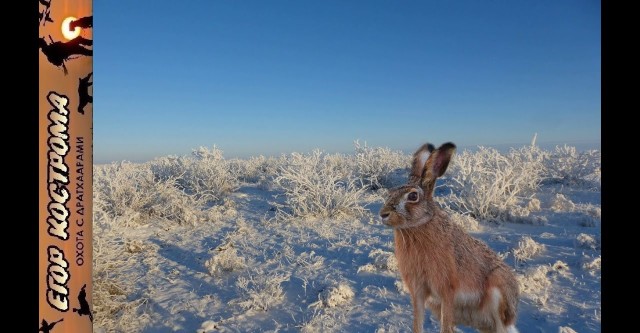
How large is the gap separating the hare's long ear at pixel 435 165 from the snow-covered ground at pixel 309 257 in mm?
1557

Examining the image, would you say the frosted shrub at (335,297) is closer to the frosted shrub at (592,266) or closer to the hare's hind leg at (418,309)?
the hare's hind leg at (418,309)

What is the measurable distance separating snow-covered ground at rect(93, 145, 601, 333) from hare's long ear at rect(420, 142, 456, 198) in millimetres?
1557

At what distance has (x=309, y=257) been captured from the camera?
395cm

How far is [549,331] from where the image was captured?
213cm

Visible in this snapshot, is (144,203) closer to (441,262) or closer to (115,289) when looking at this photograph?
(115,289)

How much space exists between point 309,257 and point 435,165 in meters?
3.13

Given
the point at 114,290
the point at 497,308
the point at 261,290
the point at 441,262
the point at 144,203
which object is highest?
the point at 441,262

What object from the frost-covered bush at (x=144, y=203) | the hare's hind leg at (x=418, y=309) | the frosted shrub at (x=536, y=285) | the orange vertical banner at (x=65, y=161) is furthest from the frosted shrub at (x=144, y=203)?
the hare's hind leg at (x=418, y=309)

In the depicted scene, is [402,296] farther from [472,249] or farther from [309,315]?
[472,249]

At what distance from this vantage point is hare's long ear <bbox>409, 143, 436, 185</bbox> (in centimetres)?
105

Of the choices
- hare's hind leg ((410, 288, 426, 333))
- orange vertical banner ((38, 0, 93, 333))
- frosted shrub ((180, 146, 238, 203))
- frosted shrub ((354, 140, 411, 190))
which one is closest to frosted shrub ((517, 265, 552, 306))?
hare's hind leg ((410, 288, 426, 333))

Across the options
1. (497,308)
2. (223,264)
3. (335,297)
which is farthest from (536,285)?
(223,264)

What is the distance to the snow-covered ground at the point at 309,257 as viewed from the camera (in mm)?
2584

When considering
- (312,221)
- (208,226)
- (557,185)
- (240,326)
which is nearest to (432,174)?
(240,326)
